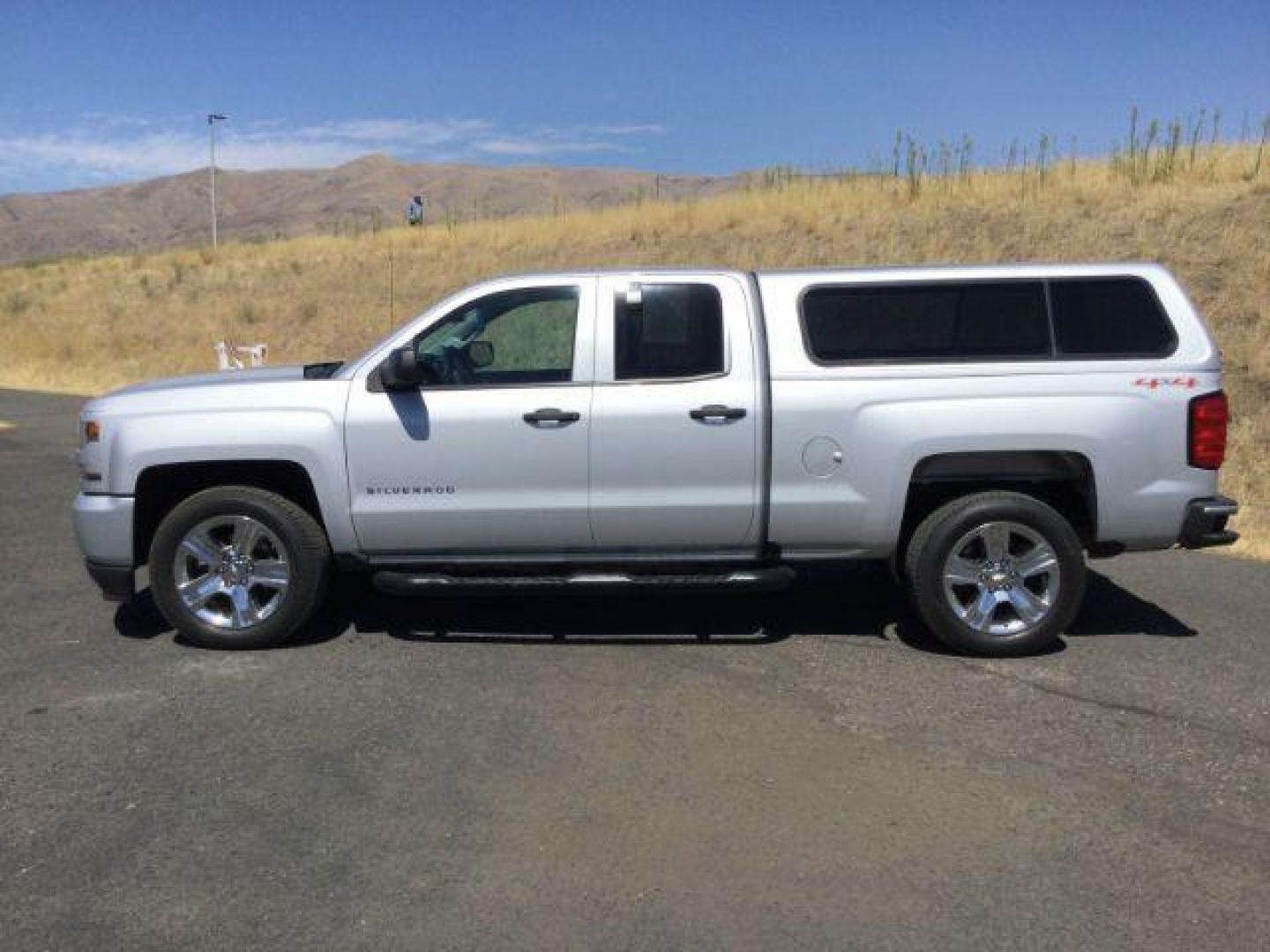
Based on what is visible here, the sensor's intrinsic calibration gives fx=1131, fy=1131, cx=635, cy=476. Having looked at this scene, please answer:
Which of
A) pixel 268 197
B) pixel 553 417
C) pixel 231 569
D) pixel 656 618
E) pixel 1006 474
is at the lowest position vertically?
pixel 656 618

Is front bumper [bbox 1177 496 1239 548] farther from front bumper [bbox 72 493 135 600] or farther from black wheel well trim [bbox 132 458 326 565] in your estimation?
front bumper [bbox 72 493 135 600]

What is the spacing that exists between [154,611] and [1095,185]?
62.6 ft

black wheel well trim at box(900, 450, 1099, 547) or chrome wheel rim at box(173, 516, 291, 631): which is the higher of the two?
black wheel well trim at box(900, 450, 1099, 547)

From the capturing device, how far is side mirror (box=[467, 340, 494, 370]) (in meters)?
6.30

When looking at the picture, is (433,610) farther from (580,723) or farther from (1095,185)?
(1095,185)

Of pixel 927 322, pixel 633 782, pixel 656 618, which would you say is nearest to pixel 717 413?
pixel 927 322

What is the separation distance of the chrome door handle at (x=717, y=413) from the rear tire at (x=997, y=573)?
1.16 metres

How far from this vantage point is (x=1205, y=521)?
224 inches

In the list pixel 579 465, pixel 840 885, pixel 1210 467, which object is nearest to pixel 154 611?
pixel 579 465

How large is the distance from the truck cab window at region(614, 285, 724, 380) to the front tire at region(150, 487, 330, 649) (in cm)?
189

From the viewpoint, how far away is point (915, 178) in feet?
78.2

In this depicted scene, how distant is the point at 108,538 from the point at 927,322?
4.43 m

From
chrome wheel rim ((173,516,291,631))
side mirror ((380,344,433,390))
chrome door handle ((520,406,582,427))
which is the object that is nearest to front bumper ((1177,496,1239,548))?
chrome door handle ((520,406,582,427))

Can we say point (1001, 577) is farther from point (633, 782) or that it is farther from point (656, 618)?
point (633, 782)
